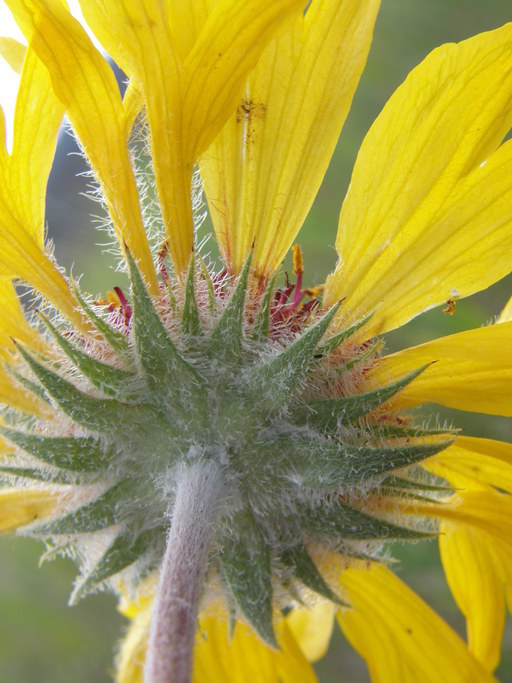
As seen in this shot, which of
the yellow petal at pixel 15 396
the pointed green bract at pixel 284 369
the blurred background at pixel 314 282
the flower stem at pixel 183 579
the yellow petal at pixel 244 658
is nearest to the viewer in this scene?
the flower stem at pixel 183 579

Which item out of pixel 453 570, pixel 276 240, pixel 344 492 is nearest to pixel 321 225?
pixel 276 240

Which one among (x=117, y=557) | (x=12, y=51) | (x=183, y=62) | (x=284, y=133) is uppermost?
(x=12, y=51)

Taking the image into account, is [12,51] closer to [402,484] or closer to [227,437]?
[227,437]

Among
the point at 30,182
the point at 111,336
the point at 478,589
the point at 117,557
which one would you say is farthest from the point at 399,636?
the point at 30,182

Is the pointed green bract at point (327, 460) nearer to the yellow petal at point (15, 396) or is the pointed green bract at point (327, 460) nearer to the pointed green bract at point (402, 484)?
the pointed green bract at point (402, 484)

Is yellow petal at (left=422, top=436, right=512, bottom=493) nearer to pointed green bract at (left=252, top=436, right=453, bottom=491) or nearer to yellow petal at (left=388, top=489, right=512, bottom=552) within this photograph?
yellow petal at (left=388, top=489, right=512, bottom=552)

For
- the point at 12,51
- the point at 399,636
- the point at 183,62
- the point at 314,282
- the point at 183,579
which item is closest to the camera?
the point at 183,579

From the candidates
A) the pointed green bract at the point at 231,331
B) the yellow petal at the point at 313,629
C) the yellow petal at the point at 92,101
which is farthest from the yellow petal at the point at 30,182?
the yellow petal at the point at 313,629
